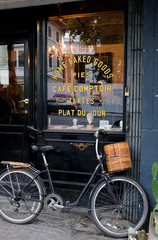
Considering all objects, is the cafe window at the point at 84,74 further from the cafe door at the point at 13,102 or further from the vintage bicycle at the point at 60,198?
the vintage bicycle at the point at 60,198

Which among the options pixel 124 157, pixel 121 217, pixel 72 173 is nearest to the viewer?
pixel 124 157

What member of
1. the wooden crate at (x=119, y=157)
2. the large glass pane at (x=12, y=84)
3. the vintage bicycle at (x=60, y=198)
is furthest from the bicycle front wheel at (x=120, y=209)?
the large glass pane at (x=12, y=84)

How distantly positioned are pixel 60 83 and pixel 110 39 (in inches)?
45.7

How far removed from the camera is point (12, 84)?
548cm

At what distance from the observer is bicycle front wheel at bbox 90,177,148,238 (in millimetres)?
3643

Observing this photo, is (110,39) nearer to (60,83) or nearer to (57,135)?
(60,83)

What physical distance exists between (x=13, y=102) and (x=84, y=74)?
5.29 ft

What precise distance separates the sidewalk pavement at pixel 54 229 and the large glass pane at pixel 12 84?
2068 millimetres

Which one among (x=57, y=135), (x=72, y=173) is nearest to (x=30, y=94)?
(x=57, y=135)

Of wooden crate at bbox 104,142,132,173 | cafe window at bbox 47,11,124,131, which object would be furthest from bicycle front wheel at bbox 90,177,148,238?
cafe window at bbox 47,11,124,131

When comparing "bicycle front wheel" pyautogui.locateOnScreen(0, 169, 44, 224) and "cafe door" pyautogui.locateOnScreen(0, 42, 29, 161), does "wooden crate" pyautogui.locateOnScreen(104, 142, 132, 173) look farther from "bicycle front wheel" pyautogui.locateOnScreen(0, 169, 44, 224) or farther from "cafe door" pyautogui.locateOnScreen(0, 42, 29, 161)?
"cafe door" pyautogui.locateOnScreen(0, 42, 29, 161)

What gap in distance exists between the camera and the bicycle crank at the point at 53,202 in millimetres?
3869

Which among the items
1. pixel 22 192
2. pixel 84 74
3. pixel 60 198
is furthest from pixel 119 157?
pixel 84 74

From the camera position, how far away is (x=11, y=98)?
5504 mm
